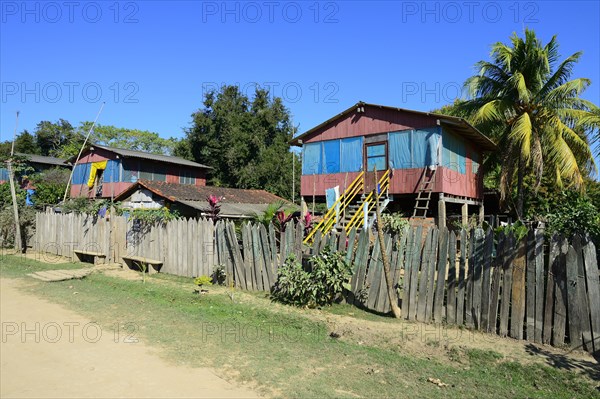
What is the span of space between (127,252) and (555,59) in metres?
19.9

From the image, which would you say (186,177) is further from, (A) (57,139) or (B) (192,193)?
(A) (57,139)

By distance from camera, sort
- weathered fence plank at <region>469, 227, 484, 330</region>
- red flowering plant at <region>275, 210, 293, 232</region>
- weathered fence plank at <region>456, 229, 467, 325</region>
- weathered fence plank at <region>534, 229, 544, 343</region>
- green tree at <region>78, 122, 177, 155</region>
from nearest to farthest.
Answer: weathered fence plank at <region>534, 229, 544, 343</region>, weathered fence plank at <region>469, 227, 484, 330</region>, weathered fence plank at <region>456, 229, 467, 325</region>, red flowering plant at <region>275, 210, 293, 232</region>, green tree at <region>78, 122, 177, 155</region>

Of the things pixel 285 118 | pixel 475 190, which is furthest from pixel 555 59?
pixel 285 118

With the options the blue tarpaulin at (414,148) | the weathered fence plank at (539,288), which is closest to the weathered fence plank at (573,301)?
the weathered fence plank at (539,288)

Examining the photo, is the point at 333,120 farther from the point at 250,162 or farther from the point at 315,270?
the point at 250,162

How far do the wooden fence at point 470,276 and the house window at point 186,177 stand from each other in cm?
2541

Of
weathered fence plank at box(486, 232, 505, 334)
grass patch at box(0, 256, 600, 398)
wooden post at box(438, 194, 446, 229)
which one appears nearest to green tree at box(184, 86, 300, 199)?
wooden post at box(438, 194, 446, 229)

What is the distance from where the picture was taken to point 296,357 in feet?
17.5

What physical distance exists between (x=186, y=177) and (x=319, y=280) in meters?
29.3

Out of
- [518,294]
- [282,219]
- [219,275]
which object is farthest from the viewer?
[282,219]

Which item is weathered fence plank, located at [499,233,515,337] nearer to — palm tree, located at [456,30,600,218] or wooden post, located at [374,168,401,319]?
wooden post, located at [374,168,401,319]

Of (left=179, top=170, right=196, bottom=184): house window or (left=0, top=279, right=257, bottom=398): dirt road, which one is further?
(left=179, top=170, right=196, bottom=184): house window

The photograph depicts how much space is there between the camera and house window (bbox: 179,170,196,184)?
3478 cm

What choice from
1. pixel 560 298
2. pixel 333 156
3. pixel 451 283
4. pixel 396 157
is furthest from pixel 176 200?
pixel 560 298
